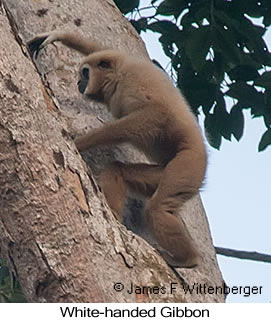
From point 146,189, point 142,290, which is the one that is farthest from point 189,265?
point 142,290

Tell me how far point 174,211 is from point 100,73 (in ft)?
4.24

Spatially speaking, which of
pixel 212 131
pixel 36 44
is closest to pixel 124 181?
pixel 36 44

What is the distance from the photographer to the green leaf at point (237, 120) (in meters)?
6.46

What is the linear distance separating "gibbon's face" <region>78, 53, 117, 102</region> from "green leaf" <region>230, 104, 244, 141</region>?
4.59 feet

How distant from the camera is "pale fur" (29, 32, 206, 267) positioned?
15.1 feet

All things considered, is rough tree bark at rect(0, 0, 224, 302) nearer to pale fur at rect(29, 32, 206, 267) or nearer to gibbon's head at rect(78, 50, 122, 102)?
pale fur at rect(29, 32, 206, 267)

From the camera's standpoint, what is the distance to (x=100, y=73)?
17.9 ft

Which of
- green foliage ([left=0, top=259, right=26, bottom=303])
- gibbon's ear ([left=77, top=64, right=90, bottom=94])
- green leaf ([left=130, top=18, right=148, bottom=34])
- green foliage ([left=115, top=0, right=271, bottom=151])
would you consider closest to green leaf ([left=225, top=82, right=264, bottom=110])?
green foliage ([left=115, top=0, right=271, bottom=151])

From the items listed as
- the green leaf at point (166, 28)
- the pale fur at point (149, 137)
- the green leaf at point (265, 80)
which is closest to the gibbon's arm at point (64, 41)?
the pale fur at point (149, 137)

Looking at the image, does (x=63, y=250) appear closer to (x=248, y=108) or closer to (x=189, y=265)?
(x=189, y=265)

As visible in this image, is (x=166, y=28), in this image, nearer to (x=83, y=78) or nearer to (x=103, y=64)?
(x=103, y=64)

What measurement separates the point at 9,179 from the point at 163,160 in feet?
6.15

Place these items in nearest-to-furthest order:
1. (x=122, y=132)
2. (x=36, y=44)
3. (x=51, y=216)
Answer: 1. (x=51, y=216)
2. (x=122, y=132)
3. (x=36, y=44)

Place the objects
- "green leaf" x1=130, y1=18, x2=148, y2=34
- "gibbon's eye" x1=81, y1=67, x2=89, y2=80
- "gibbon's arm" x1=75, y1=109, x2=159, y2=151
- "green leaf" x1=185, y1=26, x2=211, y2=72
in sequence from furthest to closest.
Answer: "green leaf" x1=130, y1=18, x2=148, y2=34
"green leaf" x1=185, y1=26, x2=211, y2=72
"gibbon's eye" x1=81, y1=67, x2=89, y2=80
"gibbon's arm" x1=75, y1=109, x2=159, y2=151
